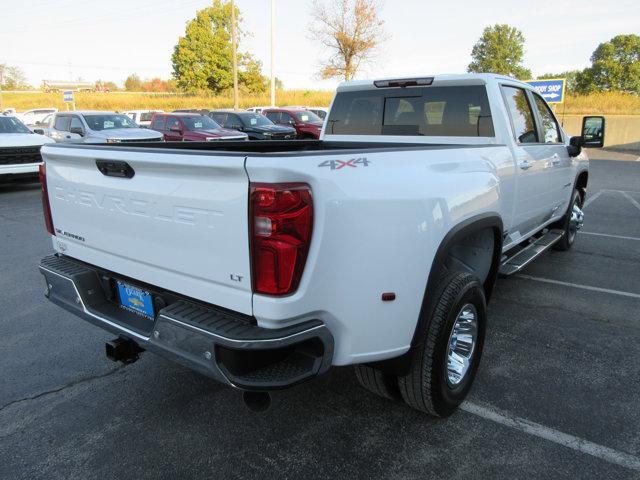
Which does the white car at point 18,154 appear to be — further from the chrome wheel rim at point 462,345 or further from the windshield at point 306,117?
the windshield at point 306,117

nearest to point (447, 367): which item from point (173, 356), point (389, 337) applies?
point (389, 337)

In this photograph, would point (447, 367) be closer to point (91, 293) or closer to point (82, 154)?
point (91, 293)

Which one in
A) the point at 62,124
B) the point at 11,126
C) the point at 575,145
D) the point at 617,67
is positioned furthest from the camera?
the point at 617,67

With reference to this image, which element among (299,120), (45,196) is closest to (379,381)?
(45,196)

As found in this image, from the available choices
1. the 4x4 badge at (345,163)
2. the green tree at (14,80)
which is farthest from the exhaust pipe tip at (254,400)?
the green tree at (14,80)

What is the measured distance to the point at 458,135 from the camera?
4023 mm

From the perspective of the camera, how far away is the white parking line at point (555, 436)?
2469 mm

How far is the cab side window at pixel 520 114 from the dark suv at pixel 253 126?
14.9 m

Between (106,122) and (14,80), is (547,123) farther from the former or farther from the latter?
(14,80)

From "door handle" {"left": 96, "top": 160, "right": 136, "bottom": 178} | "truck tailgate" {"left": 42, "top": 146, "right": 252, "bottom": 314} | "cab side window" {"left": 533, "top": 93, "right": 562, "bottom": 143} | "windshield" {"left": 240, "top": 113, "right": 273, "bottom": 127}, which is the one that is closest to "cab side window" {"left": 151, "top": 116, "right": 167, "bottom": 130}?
"windshield" {"left": 240, "top": 113, "right": 273, "bottom": 127}

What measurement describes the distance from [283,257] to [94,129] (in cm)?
1439

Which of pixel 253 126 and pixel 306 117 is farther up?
pixel 306 117

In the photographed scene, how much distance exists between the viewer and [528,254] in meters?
4.52

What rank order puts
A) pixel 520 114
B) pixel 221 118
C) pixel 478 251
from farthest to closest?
pixel 221 118
pixel 520 114
pixel 478 251
